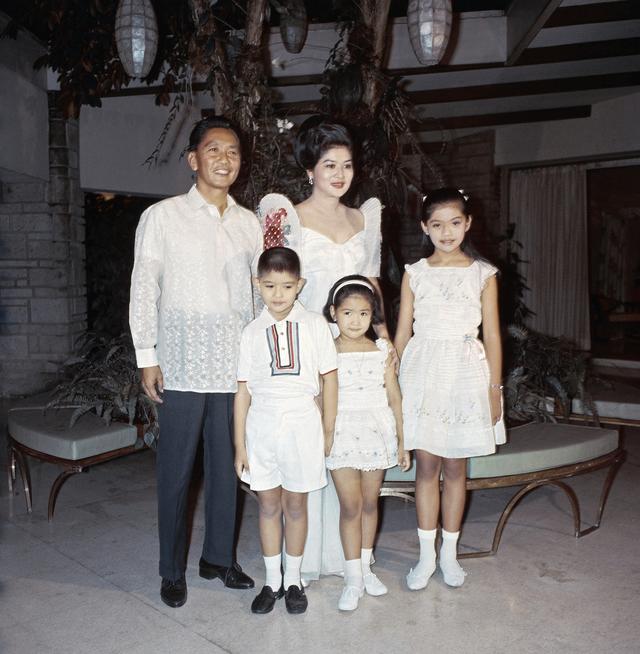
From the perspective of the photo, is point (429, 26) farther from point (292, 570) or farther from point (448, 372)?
point (292, 570)

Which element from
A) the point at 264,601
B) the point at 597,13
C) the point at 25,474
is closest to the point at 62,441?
the point at 25,474

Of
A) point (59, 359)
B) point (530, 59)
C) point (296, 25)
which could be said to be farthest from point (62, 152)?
point (530, 59)

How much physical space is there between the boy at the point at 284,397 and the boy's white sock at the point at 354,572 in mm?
193

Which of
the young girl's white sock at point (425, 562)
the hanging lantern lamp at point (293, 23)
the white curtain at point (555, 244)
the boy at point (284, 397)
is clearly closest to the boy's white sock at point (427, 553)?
the young girl's white sock at point (425, 562)

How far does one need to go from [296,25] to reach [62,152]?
3.04 metres

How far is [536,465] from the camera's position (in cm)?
316

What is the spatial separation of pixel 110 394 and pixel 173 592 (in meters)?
1.64

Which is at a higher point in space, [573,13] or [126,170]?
[573,13]

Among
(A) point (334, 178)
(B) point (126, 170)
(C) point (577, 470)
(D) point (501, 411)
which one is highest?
(B) point (126, 170)

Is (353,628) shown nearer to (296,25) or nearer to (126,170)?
(296,25)

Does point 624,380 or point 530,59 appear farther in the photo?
point 624,380

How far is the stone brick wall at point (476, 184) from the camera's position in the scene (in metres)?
8.55

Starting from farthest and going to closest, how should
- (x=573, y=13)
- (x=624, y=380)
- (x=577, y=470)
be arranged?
(x=624, y=380) < (x=573, y=13) < (x=577, y=470)

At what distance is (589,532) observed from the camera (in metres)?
3.30
